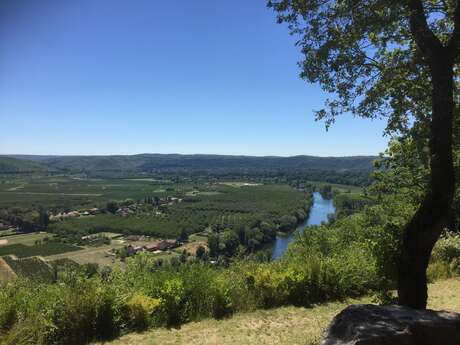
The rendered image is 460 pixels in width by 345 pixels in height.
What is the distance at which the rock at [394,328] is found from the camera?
3529mm

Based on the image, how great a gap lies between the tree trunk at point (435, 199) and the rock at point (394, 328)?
23.4 inches

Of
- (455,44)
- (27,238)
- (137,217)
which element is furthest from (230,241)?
(455,44)

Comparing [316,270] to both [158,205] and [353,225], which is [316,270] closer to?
[353,225]

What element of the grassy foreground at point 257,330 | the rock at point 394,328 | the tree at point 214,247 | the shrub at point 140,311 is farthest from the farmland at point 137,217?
the rock at point 394,328

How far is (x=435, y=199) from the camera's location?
4434mm

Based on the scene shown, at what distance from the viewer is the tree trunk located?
441 cm

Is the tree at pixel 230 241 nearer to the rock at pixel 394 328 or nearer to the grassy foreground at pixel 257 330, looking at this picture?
the grassy foreground at pixel 257 330

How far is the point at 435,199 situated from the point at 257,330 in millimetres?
3260

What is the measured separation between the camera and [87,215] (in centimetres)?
8775

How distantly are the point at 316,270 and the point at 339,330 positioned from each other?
3331 mm

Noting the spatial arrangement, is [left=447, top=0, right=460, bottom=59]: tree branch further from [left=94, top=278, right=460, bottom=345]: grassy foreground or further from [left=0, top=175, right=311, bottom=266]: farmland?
[left=0, top=175, right=311, bottom=266]: farmland

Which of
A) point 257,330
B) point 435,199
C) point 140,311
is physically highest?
point 435,199

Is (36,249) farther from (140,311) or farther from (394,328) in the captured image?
(394,328)

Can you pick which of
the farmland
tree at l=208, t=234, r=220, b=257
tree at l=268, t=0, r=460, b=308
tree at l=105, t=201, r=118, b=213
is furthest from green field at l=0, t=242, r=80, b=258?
tree at l=268, t=0, r=460, b=308
